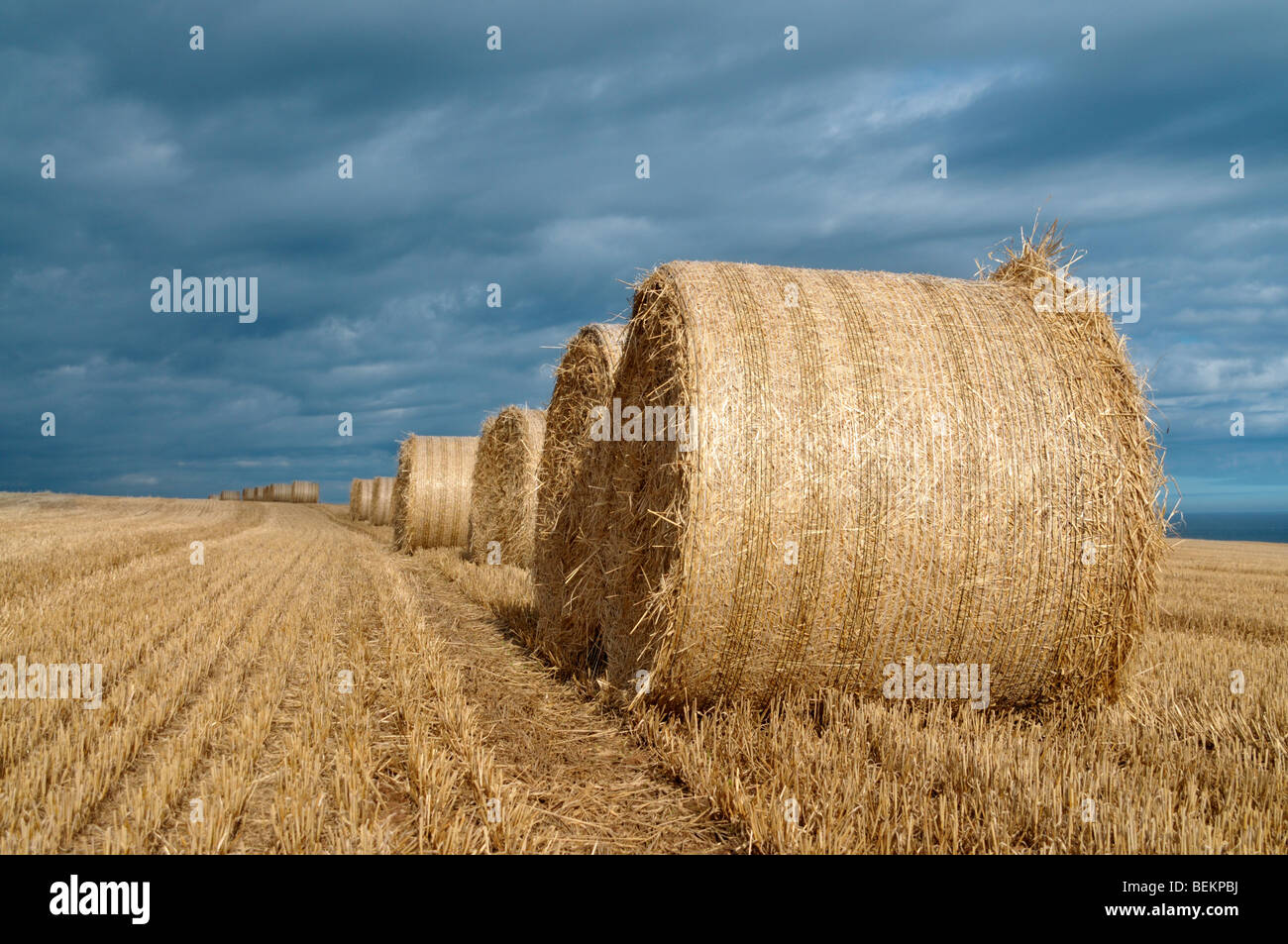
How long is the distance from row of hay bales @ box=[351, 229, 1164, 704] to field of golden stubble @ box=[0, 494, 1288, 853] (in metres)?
0.37

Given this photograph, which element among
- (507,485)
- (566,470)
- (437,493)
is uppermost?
(566,470)

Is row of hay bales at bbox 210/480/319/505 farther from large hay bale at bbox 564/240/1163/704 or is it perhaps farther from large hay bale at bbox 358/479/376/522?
large hay bale at bbox 564/240/1163/704

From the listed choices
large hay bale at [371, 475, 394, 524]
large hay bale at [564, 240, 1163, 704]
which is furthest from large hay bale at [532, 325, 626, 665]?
large hay bale at [371, 475, 394, 524]

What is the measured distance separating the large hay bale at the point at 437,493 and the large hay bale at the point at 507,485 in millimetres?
1417

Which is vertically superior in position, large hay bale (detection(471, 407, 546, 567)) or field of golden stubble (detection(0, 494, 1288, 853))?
large hay bale (detection(471, 407, 546, 567))

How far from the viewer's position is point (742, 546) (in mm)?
4293

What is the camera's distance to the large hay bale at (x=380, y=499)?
87.9ft

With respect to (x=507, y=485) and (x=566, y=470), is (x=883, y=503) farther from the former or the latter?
(x=507, y=485)

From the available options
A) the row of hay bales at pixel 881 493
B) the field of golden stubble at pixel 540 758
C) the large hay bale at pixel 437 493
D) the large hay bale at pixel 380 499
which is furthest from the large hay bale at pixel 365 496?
the row of hay bales at pixel 881 493

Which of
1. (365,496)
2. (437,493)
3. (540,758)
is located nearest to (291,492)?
(365,496)

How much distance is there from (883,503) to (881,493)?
0.18ft

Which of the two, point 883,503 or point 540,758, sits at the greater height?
point 883,503

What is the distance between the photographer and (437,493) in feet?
48.3

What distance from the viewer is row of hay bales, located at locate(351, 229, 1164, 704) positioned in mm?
4336
